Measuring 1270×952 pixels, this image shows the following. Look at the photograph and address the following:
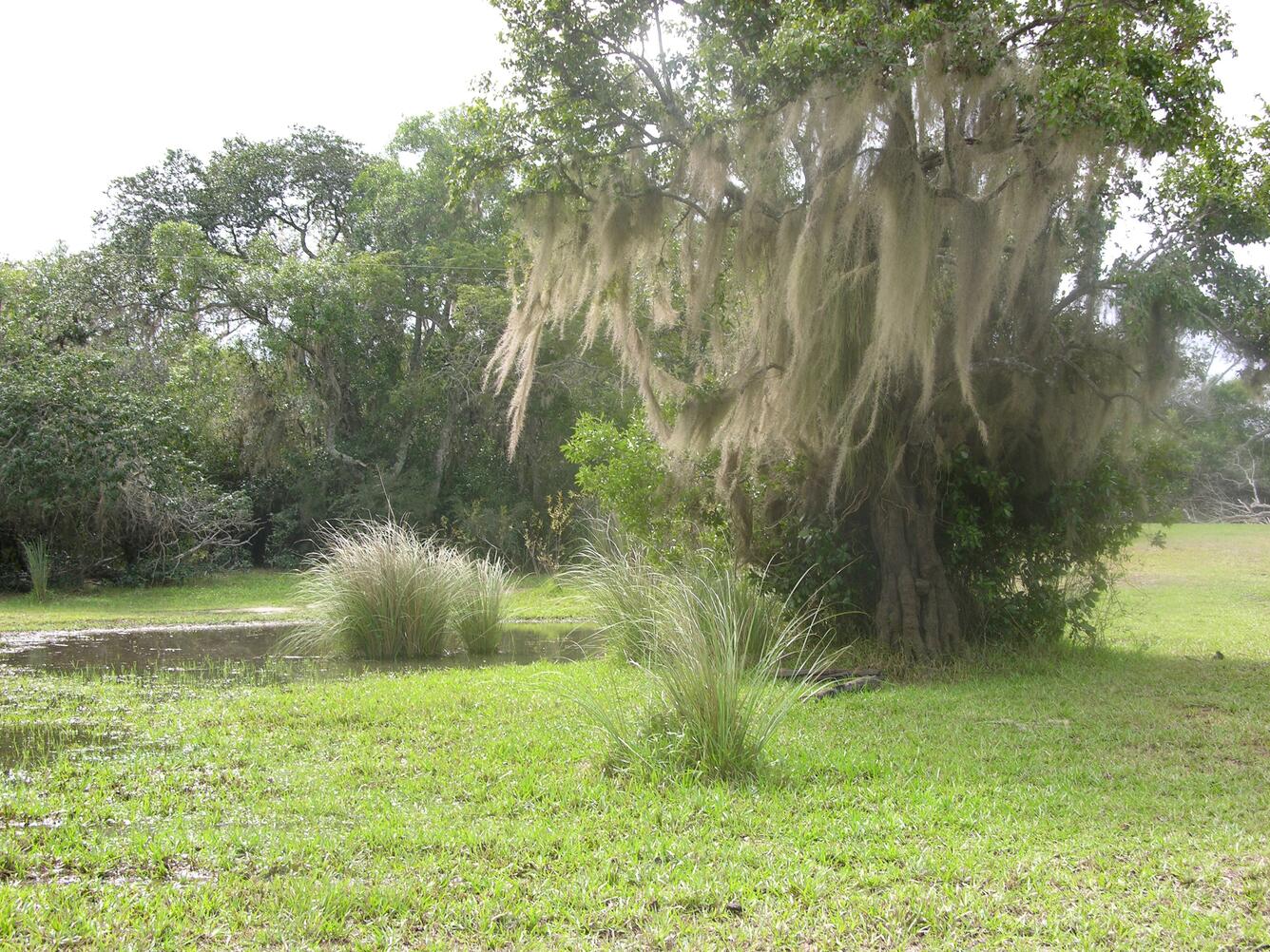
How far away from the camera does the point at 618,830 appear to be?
3.61 m

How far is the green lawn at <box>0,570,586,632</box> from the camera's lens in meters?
11.9

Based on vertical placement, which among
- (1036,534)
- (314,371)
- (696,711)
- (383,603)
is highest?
(314,371)

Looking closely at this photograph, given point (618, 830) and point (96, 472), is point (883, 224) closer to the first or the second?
point (618, 830)

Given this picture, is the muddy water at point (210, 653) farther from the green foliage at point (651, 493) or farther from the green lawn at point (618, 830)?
the green lawn at point (618, 830)

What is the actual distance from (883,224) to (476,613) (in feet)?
17.4

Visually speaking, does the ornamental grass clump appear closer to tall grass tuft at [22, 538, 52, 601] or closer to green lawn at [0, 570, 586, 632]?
green lawn at [0, 570, 586, 632]

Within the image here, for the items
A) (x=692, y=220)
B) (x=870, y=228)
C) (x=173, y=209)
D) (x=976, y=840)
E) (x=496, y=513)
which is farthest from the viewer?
(x=173, y=209)

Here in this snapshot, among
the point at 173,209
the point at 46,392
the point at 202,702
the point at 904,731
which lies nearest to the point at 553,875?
the point at 904,731

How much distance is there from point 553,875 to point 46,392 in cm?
1515

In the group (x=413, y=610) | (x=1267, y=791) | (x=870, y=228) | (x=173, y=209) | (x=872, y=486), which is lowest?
(x=1267, y=791)

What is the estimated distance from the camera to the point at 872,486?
761cm

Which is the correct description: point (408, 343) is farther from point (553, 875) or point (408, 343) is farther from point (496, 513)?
point (553, 875)

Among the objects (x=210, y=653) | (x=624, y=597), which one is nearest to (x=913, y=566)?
(x=624, y=597)

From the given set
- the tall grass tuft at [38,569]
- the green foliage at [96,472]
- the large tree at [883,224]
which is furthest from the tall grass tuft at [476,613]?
the green foliage at [96,472]
